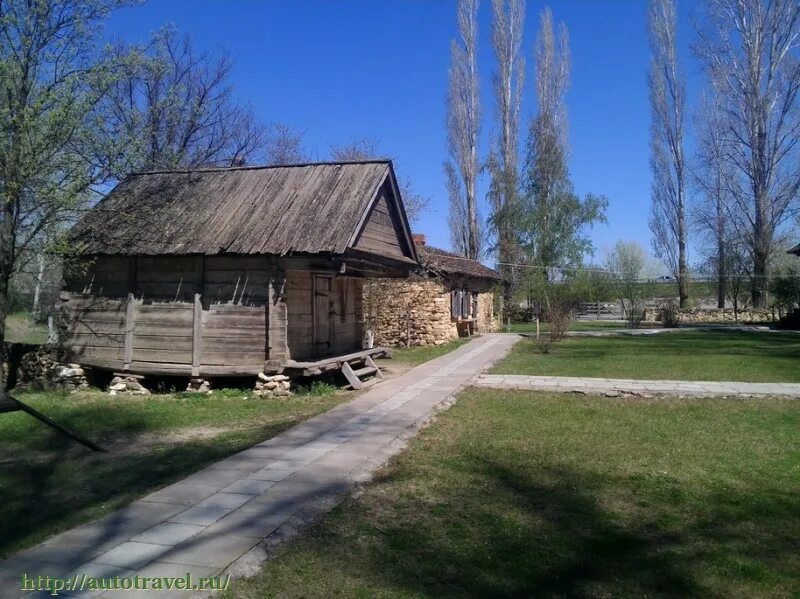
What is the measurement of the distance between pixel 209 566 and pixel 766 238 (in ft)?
137

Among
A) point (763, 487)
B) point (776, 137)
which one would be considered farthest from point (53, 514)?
point (776, 137)

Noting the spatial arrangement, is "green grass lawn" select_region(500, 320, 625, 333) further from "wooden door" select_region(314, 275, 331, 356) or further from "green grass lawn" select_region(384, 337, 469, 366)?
"wooden door" select_region(314, 275, 331, 356)

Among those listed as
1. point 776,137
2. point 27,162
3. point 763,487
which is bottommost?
point 763,487

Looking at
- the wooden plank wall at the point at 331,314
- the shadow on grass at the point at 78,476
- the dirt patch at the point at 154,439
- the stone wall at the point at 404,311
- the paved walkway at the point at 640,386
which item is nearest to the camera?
the shadow on grass at the point at 78,476

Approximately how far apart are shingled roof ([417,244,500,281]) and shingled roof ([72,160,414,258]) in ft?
26.8

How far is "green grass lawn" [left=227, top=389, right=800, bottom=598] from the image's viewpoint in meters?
4.20

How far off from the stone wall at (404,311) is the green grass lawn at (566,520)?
13811mm

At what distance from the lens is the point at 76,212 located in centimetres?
1179

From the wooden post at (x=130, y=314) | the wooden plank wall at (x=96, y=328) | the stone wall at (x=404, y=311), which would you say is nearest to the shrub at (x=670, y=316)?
the stone wall at (x=404, y=311)

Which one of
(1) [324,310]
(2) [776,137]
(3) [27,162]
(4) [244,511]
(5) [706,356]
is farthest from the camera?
(2) [776,137]

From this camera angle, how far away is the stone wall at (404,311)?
2287 cm

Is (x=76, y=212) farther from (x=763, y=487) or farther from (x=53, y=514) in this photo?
(x=763, y=487)

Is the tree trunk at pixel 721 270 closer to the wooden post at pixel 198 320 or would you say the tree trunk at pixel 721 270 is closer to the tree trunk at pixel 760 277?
the tree trunk at pixel 760 277

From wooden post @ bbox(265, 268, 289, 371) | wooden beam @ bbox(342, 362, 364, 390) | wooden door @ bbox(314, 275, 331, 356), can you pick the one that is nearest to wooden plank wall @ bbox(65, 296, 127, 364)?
wooden post @ bbox(265, 268, 289, 371)
